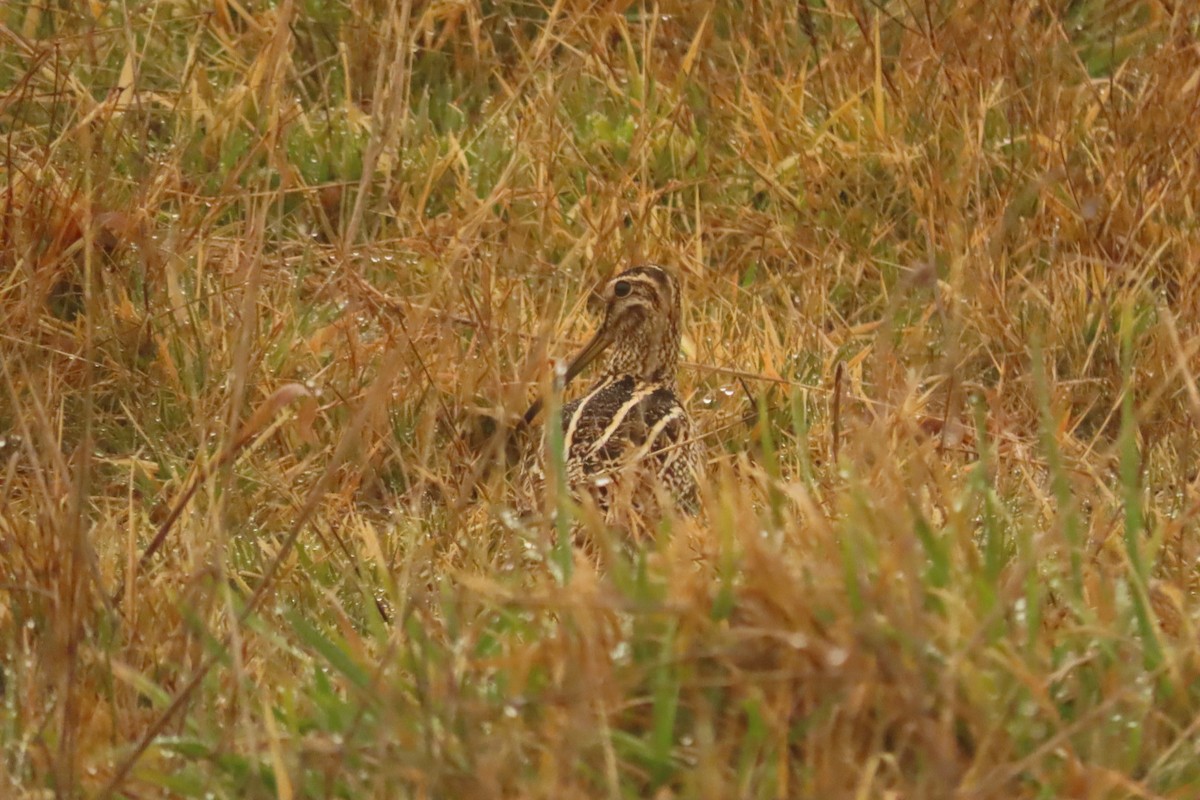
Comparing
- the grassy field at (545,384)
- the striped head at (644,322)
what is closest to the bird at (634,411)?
the striped head at (644,322)

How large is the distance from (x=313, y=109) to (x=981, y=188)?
1.75 meters

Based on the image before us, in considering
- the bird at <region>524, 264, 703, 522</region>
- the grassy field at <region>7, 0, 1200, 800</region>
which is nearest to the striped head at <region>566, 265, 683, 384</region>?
the bird at <region>524, 264, 703, 522</region>

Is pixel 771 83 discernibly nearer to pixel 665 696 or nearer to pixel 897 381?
pixel 897 381

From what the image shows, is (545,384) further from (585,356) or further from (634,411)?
(585,356)

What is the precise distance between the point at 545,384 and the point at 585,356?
1.59 m

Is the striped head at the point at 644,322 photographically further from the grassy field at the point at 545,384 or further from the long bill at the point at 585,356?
the grassy field at the point at 545,384

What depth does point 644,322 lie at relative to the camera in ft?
14.8

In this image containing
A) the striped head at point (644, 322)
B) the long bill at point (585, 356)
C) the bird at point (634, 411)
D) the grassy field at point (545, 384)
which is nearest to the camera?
the grassy field at point (545, 384)

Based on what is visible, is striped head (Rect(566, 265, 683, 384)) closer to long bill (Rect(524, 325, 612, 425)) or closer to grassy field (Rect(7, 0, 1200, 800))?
long bill (Rect(524, 325, 612, 425))

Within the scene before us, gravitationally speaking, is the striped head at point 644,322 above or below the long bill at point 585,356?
above

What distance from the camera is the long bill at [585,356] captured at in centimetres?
461

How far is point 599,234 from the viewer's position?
16.7 feet

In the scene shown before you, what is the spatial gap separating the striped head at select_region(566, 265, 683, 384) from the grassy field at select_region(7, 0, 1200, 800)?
0.17 meters

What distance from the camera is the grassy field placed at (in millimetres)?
2461
